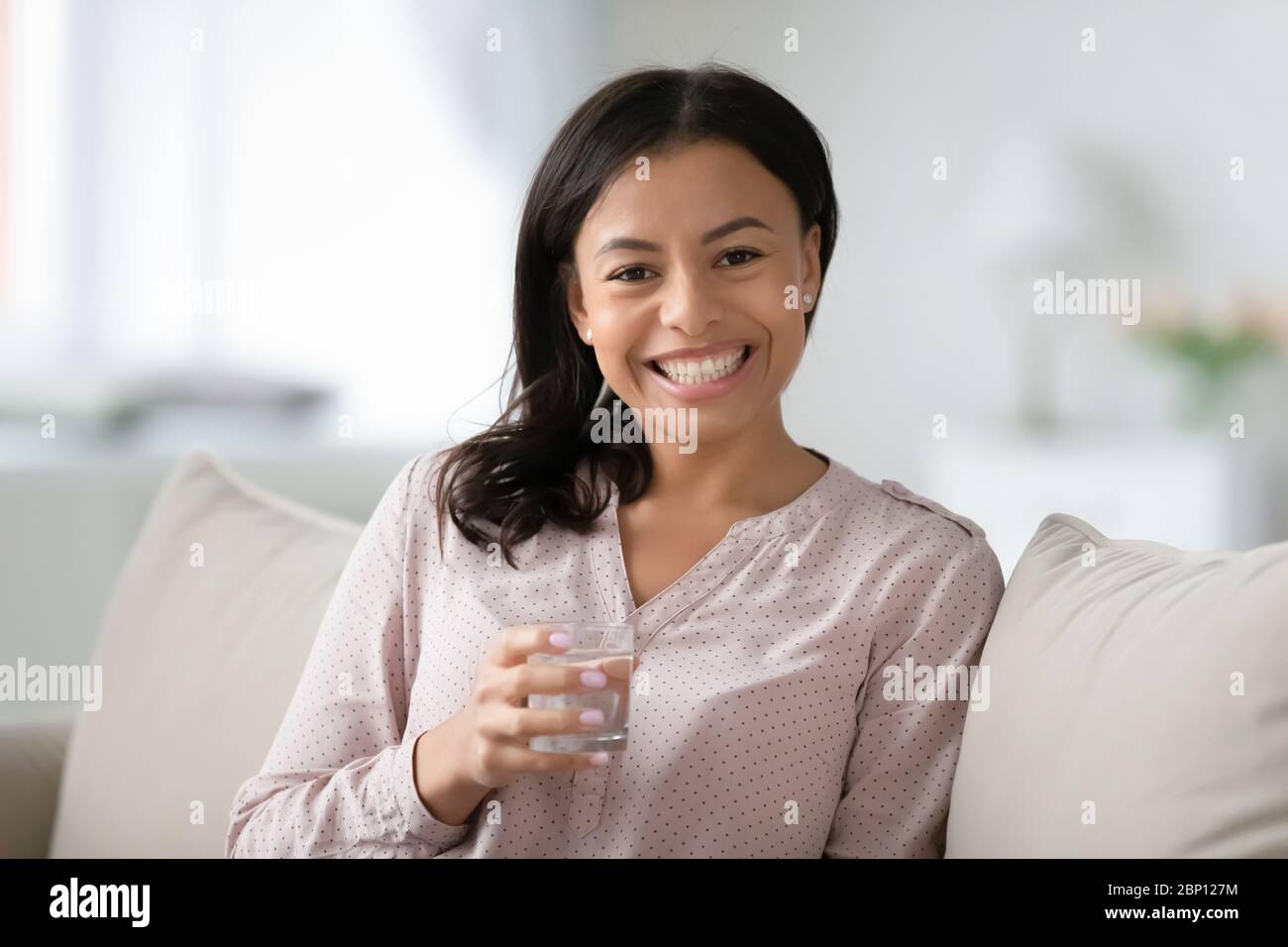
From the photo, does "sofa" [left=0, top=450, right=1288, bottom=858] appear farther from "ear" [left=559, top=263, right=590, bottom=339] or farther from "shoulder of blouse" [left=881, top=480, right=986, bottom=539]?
"ear" [left=559, top=263, right=590, bottom=339]

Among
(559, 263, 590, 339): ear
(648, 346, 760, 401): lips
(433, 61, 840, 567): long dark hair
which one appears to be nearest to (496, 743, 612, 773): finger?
(433, 61, 840, 567): long dark hair

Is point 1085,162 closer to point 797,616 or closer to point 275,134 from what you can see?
point 275,134

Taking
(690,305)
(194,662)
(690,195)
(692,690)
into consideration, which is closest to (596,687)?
(692,690)

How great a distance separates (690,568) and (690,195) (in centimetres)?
37

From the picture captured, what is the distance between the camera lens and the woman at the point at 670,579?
117 centimetres

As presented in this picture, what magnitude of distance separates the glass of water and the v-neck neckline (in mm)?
216

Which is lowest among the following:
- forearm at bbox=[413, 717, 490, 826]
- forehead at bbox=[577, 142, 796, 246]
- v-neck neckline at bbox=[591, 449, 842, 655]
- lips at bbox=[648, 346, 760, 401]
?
forearm at bbox=[413, 717, 490, 826]

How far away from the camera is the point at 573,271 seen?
1402 millimetres

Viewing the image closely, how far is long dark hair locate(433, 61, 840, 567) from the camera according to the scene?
132cm

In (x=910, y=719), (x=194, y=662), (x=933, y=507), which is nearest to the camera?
(x=910, y=719)

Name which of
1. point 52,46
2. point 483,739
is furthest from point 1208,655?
point 52,46

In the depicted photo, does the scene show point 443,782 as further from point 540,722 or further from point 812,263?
point 812,263

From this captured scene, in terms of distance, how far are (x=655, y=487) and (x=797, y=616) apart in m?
0.24

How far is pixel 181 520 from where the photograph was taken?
5.79 feet
